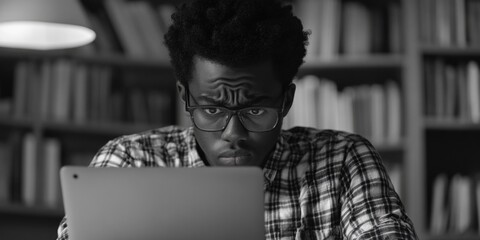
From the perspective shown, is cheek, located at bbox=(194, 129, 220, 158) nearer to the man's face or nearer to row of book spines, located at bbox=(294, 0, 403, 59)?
the man's face

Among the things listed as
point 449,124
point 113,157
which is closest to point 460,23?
point 449,124

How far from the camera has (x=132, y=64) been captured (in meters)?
3.02

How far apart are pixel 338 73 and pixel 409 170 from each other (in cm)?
50

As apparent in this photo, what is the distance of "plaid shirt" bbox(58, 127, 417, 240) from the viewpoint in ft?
4.95

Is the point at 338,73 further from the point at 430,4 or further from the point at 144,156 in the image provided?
the point at 144,156

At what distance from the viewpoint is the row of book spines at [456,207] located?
9.37 ft

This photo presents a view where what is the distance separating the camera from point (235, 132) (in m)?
1.50

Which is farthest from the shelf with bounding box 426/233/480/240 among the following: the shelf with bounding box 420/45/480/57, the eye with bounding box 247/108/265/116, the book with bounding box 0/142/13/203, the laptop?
the laptop

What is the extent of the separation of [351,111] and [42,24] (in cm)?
144

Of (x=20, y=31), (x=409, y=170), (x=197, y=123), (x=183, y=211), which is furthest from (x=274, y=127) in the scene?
(x=409, y=170)

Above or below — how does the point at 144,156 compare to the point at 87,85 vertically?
below

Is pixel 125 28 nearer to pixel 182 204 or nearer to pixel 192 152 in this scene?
pixel 192 152

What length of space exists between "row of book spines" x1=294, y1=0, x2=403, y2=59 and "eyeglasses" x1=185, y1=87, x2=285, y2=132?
4.71 ft

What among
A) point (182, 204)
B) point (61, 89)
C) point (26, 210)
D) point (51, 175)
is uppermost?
point (61, 89)
